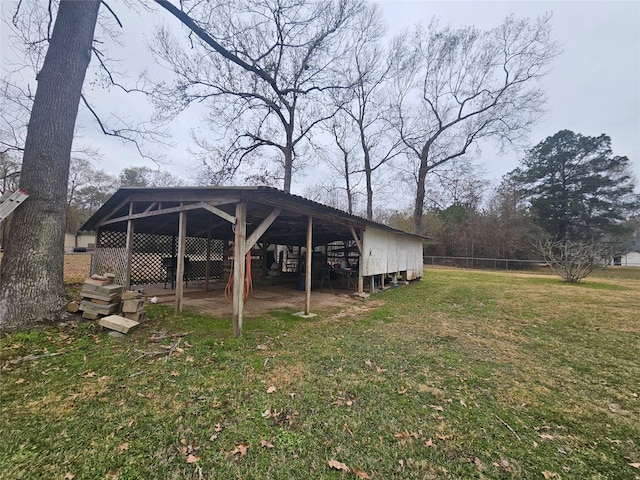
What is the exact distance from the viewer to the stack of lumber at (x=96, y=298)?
4207mm

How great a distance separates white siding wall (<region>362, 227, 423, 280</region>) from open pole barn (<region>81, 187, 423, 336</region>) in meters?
0.03

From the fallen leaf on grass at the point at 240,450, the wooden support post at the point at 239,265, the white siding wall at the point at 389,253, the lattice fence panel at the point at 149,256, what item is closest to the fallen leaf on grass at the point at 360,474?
the fallen leaf on grass at the point at 240,450

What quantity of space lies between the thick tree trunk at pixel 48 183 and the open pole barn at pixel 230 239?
1415 mm

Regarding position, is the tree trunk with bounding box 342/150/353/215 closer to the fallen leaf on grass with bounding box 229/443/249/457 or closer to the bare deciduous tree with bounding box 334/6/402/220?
the bare deciduous tree with bounding box 334/6/402/220

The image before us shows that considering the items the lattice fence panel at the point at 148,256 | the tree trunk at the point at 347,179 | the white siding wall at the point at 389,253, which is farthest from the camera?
the tree trunk at the point at 347,179

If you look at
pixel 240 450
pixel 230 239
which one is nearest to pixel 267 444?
pixel 240 450

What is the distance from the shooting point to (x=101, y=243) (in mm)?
7633

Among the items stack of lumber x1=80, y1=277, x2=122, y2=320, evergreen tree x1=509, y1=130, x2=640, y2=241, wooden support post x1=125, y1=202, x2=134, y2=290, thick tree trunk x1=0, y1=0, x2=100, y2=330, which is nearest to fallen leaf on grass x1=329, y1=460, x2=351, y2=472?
stack of lumber x1=80, y1=277, x2=122, y2=320

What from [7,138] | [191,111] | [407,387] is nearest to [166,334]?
[407,387]

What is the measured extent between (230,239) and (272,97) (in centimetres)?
732

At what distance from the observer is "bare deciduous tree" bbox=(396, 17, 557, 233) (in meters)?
14.5

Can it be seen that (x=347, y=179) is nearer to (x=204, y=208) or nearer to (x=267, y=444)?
(x=204, y=208)

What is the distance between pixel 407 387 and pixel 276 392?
1.41 metres

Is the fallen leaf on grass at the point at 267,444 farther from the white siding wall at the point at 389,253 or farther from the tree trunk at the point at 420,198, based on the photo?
the tree trunk at the point at 420,198
